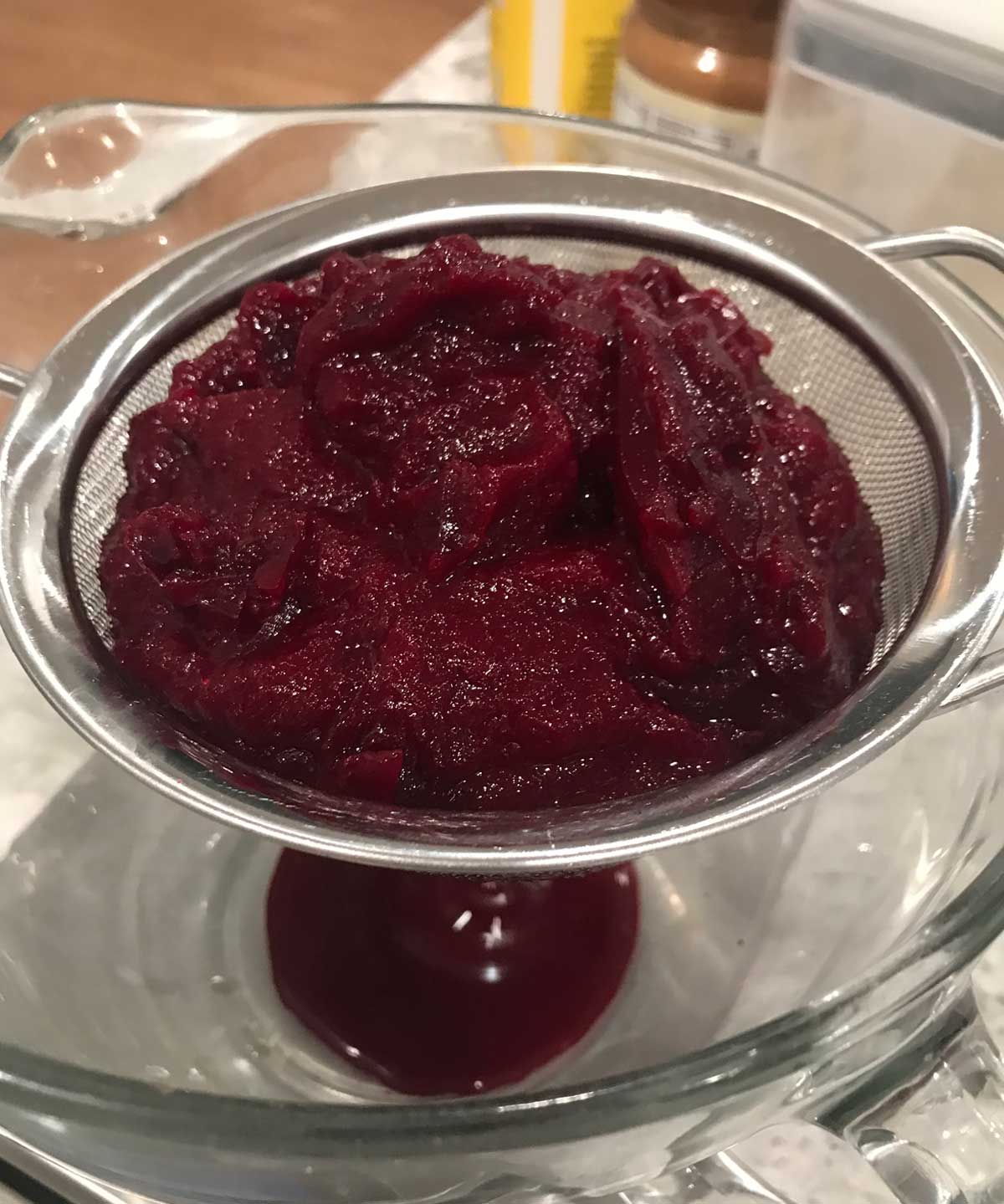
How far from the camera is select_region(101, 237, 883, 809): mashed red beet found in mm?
785

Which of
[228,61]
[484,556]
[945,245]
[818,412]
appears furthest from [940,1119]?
[228,61]

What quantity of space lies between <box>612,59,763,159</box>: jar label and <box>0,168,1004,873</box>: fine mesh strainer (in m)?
0.35

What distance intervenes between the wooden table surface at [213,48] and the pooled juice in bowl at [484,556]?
1.40 metres

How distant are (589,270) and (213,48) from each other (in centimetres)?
132

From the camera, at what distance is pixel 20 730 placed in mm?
1261

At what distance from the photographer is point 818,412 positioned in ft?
3.99

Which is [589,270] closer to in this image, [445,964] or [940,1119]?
[445,964]

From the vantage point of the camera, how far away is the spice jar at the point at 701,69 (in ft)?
4.84

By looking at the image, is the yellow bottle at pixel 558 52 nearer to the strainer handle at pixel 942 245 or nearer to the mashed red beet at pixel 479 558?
the strainer handle at pixel 942 245

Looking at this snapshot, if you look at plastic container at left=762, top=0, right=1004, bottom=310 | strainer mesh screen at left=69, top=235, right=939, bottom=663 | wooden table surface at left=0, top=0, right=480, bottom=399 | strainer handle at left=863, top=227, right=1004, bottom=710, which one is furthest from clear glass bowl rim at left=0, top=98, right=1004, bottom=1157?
wooden table surface at left=0, top=0, right=480, bottom=399

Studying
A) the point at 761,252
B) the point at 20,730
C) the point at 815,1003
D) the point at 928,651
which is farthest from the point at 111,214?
the point at 815,1003

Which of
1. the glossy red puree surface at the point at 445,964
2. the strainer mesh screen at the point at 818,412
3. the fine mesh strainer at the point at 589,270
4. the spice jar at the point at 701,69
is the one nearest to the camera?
the fine mesh strainer at the point at 589,270

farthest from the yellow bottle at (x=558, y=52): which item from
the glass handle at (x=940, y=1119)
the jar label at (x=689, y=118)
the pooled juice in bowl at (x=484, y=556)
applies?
the glass handle at (x=940, y=1119)

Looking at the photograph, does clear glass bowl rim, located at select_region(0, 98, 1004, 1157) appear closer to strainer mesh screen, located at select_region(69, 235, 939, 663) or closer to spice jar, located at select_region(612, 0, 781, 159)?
strainer mesh screen, located at select_region(69, 235, 939, 663)
